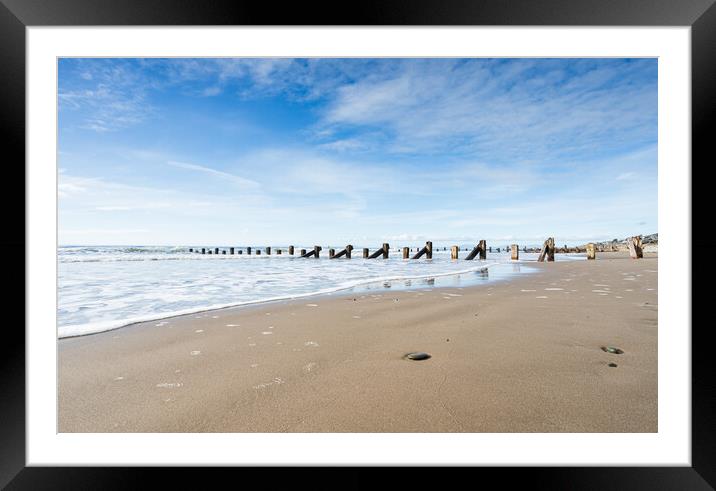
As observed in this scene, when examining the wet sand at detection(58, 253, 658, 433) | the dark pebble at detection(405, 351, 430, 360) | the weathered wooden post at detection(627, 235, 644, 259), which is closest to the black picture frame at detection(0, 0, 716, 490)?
the wet sand at detection(58, 253, 658, 433)

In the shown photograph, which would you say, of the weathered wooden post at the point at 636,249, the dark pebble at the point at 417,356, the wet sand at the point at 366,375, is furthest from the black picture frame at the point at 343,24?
the weathered wooden post at the point at 636,249

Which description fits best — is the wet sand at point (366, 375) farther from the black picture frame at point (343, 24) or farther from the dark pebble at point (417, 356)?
the black picture frame at point (343, 24)

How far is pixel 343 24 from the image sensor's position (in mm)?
1558

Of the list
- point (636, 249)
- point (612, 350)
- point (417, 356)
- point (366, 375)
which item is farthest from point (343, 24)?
point (636, 249)

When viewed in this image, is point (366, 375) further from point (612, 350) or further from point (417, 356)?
point (612, 350)

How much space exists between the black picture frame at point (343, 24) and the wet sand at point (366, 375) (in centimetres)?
20

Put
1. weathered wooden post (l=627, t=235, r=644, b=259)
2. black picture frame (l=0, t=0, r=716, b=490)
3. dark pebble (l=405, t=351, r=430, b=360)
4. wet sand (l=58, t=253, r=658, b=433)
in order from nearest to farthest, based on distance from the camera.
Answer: black picture frame (l=0, t=0, r=716, b=490) < wet sand (l=58, t=253, r=658, b=433) < dark pebble (l=405, t=351, r=430, b=360) < weathered wooden post (l=627, t=235, r=644, b=259)

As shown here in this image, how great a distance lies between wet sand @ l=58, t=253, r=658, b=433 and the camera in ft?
5.15

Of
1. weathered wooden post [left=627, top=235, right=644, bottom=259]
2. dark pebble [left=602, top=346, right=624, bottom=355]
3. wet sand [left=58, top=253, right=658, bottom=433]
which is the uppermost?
weathered wooden post [left=627, top=235, right=644, bottom=259]

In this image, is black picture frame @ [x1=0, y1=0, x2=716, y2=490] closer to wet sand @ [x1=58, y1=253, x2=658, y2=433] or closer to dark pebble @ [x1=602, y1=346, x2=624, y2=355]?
wet sand @ [x1=58, y1=253, x2=658, y2=433]

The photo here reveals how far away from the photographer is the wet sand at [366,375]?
1.57m

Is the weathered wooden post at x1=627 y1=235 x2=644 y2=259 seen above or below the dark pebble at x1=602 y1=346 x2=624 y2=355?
above

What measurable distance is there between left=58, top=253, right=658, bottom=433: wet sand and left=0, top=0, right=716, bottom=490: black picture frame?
0.66 ft

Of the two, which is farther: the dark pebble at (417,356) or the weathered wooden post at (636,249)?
the weathered wooden post at (636,249)
